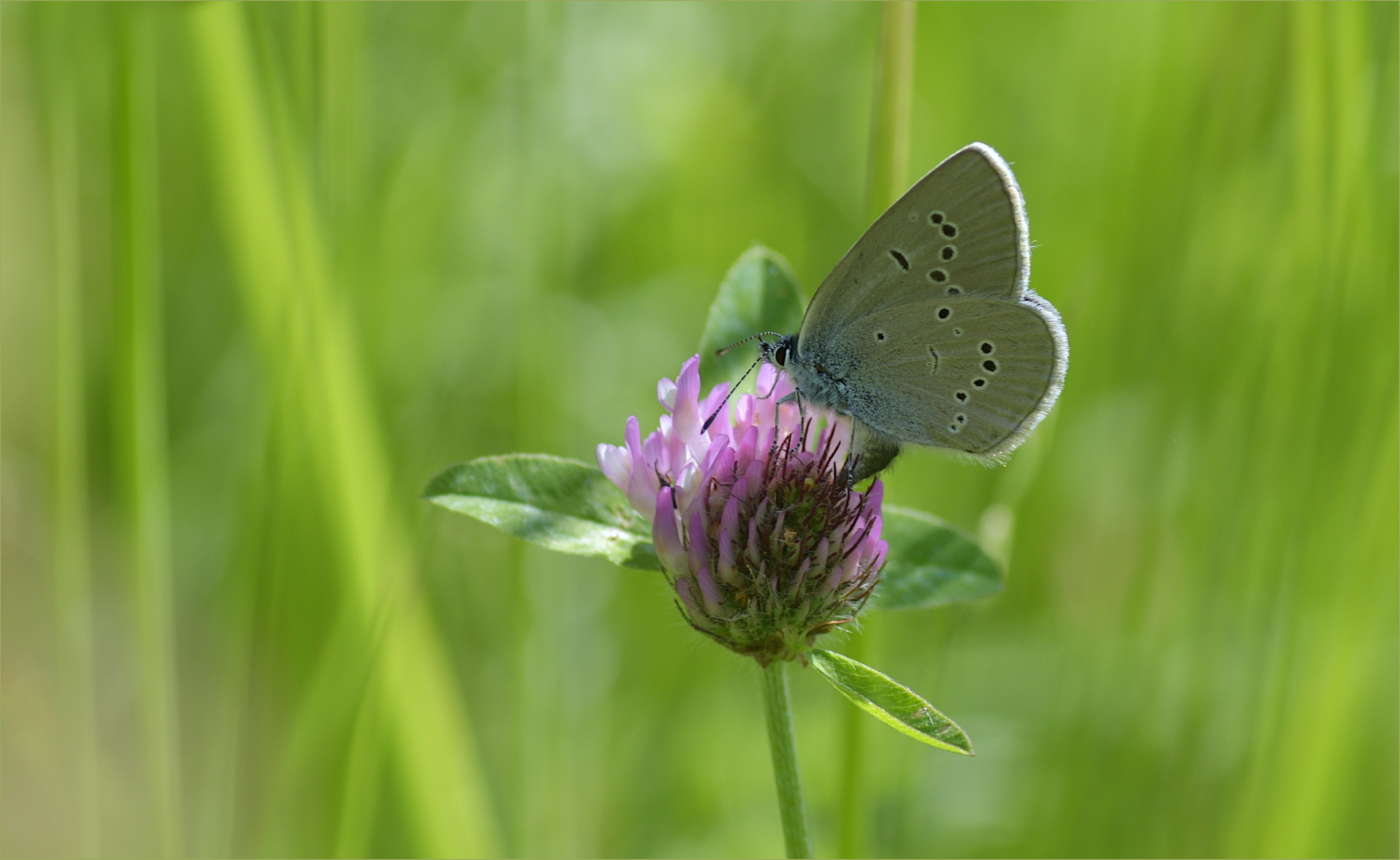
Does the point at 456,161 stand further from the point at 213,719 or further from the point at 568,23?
the point at 213,719

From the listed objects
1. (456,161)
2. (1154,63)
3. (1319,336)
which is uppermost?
(1154,63)

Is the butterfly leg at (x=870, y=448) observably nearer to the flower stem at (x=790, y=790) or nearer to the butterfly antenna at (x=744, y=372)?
the butterfly antenna at (x=744, y=372)

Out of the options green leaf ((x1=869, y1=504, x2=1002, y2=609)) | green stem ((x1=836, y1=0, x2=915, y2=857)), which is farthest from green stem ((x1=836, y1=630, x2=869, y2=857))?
green leaf ((x1=869, y1=504, x2=1002, y2=609))

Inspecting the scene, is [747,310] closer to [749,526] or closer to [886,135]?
[886,135]

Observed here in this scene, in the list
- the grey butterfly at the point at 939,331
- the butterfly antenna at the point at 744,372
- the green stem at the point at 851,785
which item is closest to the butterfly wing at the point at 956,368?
the grey butterfly at the point at 939,331

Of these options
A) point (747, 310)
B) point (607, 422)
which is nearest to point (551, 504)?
point (747, 310)

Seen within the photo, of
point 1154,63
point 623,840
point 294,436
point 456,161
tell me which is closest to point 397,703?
point 294,436
